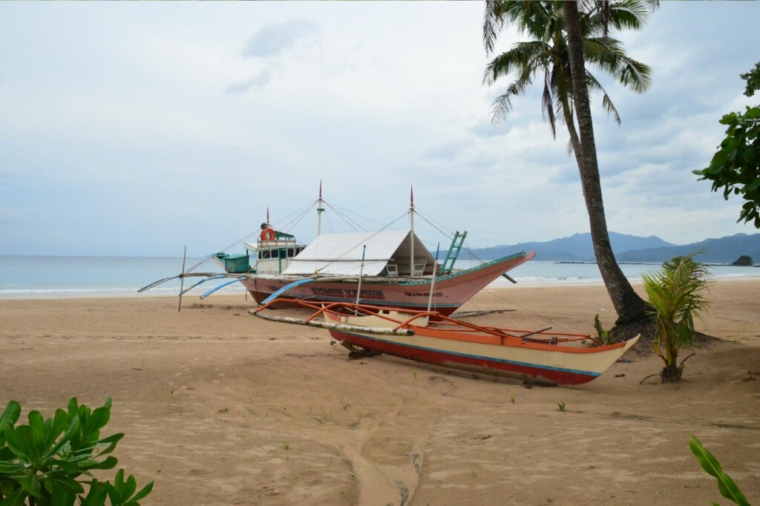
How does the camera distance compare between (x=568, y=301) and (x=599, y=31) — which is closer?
(x=599, y=31)

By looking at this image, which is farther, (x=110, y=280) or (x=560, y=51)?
(x=110, y=280)

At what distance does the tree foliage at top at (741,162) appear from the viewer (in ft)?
16.1

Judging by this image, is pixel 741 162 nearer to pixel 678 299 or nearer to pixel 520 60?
pixel 678 299

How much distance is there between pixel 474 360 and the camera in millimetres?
7832

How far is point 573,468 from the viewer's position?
4.02 meters

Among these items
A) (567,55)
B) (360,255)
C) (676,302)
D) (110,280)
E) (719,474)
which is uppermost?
(567,55)

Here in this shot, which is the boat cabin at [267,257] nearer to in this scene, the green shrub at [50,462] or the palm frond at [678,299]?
the palm frond at [678,299]

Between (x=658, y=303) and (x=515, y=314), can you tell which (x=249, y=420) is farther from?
(x=515, y=314)

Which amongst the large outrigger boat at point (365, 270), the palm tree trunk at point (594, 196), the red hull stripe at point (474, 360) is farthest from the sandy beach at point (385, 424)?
the large outrigger boat at point (365, 270)

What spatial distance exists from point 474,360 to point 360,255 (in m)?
9.90

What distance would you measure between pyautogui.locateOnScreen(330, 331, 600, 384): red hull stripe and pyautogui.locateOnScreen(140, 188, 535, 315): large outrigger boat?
3708mm

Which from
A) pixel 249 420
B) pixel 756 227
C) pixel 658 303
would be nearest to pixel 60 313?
pixel 249 420

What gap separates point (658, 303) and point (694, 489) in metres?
4.21

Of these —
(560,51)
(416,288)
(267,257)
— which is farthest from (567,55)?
(267,257)
